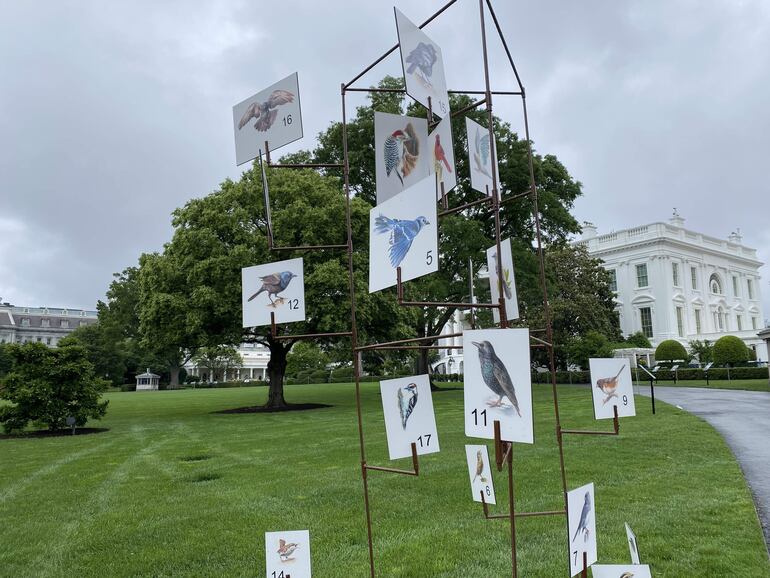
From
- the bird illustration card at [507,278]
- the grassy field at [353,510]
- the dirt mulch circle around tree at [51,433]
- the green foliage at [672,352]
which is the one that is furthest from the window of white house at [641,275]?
the bird illustration card at [507,278]

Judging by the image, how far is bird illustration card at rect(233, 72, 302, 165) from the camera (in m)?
3.74

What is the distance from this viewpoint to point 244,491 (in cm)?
736

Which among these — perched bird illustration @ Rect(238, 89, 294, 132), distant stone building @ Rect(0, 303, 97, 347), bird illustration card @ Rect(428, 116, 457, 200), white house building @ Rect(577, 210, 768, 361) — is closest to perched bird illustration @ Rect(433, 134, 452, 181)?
bird illustration card @ Rect(428, 116, 457, 200)

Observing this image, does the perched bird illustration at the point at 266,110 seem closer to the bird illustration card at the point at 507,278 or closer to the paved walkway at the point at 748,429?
the bird illustration card at the point at 507,278

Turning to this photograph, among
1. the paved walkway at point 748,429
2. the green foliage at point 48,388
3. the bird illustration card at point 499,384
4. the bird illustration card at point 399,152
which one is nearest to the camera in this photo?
the bird illustration card at point 499,384

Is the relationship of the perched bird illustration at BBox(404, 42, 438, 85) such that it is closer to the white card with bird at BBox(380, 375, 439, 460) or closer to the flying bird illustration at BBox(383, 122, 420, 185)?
the flying bird illustration at BBox(383, 122, 420, 185)

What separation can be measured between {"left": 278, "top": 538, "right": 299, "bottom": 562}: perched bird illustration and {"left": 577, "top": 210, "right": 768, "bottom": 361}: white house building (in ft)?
168

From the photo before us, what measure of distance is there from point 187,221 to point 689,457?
62.5 feet

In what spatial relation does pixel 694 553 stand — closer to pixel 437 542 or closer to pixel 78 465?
pixel 437 542

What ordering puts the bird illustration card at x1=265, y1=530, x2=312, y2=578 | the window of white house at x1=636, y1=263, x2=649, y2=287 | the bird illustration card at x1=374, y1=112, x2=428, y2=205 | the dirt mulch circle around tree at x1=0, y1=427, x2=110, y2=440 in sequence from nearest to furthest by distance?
the bird illustration card at x1=265, y1=530, x2=312, y2=578 < the bird illustration card at x1=374, y1=112, x2=428, y2=205 < the dirt mulch circle around tree at x1=0, y1=427, x2=110, y2=440 < the window of white house at x1=636, y1=263, x2=649, y2=287

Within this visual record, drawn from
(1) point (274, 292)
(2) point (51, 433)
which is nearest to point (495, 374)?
(1) point (274, 292)

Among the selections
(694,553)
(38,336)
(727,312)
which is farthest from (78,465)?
(38,336)

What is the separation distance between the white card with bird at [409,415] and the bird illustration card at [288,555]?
28.2 inches

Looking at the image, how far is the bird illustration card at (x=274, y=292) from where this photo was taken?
3.56 meters
